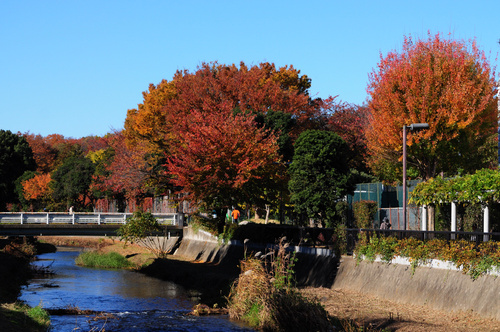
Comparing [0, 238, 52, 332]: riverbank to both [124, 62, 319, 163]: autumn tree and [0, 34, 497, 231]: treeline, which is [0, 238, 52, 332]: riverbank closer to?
[0, 34, 497, 231]: treeline

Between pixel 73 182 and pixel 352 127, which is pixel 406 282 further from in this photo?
pixel 73 182

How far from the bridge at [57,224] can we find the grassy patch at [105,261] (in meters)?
3.88

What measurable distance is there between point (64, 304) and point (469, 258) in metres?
15.9

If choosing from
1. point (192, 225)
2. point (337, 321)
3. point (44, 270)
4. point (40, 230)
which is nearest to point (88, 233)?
A: point (40, 230)

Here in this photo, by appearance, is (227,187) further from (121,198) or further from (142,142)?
(121,198)

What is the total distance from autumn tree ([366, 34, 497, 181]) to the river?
14531 mm

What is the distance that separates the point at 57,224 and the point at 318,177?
905 inches

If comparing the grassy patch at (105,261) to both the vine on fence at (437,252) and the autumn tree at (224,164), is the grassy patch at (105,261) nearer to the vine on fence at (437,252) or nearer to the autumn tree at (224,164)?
the autumn tree at (224,164)

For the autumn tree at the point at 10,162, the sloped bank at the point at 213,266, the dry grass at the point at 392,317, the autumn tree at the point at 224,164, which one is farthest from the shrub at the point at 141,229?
the autumn tree at the point at 10,162

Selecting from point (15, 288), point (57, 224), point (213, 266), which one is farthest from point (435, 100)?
point (57, 224)

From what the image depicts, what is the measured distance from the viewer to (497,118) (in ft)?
118

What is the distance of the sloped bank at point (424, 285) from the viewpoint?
60.5ft

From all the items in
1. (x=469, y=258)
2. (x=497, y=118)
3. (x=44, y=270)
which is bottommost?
(x=44, y=270)

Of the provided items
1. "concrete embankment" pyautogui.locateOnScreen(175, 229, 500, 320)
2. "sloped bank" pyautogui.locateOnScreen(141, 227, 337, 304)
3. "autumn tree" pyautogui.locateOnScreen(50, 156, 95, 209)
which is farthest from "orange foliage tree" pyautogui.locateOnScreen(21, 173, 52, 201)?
"concrete embankment" pyautogui.locateOnScreen(175, 229, 500, 320)
